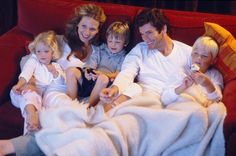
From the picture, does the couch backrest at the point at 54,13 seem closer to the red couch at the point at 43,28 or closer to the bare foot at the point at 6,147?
the red couch at the point at 43,28

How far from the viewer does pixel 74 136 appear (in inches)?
75.7

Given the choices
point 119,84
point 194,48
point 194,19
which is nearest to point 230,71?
point 194,48

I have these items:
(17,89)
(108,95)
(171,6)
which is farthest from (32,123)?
(171,6)

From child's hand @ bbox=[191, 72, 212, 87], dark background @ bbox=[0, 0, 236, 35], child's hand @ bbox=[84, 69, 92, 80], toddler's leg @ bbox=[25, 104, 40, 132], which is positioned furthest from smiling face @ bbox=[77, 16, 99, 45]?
dark background @ bbox=[0, 0, 236, 35]

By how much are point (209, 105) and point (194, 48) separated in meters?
0.34

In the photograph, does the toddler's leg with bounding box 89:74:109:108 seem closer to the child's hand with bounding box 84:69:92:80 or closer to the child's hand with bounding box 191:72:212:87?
the child's hand with bounding box 84:69:92:80

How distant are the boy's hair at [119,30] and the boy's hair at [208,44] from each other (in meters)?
0.40

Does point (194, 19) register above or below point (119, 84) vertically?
above

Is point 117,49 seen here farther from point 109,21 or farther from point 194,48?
point 194,48

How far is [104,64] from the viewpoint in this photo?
2488 millimetres

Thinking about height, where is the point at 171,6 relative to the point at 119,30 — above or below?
below

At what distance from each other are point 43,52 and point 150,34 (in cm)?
60

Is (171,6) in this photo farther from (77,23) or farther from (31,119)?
(31,119)

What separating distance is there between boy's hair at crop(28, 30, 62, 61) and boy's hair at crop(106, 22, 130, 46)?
296 millimetres
